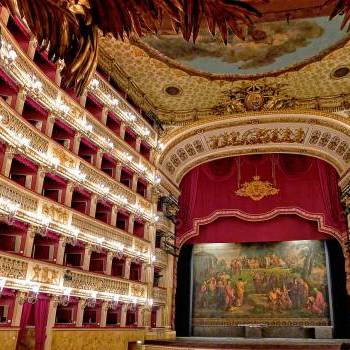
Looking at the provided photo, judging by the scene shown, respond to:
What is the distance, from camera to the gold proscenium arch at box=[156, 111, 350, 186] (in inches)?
774

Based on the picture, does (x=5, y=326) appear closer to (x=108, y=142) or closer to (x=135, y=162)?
(x=108, y=142)

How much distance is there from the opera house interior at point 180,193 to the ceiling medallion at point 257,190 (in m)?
0.11

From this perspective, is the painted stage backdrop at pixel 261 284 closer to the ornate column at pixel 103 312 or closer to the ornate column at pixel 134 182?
the ornate column at pixel 134 182

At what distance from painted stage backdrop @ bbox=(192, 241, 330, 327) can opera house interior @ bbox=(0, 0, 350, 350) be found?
0.22 feet

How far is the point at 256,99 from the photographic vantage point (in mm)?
19391

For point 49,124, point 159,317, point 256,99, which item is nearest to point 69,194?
point 49,124

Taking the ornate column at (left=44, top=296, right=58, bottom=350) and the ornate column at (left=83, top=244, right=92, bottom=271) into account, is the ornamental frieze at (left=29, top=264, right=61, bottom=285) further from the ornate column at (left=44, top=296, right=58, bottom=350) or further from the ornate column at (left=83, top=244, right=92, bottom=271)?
the ornate column at (left=83, top=244, right=92, bottom=271)

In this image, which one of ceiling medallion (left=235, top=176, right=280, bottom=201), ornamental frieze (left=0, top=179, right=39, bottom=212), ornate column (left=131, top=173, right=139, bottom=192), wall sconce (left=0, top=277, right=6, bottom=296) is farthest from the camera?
ceiling medallion (left=235, top=176, right=280, bottom=201)

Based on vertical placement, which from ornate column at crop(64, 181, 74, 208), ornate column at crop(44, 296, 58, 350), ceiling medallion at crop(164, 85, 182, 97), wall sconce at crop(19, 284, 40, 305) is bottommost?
ornate column at crop(44, 296, 58, 350)

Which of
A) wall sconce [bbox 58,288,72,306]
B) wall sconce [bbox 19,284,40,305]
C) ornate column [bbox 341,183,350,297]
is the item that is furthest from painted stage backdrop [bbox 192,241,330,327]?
wall sconce [bbox 19,284,40,305]

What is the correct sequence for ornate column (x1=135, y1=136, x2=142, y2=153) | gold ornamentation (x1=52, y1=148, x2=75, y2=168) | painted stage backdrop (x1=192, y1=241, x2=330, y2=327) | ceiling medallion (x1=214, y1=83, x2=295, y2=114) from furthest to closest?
painted stage backdrop (x1=192, y1=241, x2=330, y2=327)
ornate column (x1=135, y1=136, x2=142, y2=153)
ceiling medallion (x1=214, y1=83, x2=295, y2=114)
gold ornamentation (x1=52, y1=148, x2=75, y2=168)

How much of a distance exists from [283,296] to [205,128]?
9.12m

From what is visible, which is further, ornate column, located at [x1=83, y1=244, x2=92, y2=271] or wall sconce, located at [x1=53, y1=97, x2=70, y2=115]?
ornate column, located at [x1=83, y1=244, x2=92, y2=271]

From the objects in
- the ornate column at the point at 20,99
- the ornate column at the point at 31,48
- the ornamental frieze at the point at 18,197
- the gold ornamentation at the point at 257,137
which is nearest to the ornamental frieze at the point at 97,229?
the ornamental frieze at the point at 18,197
